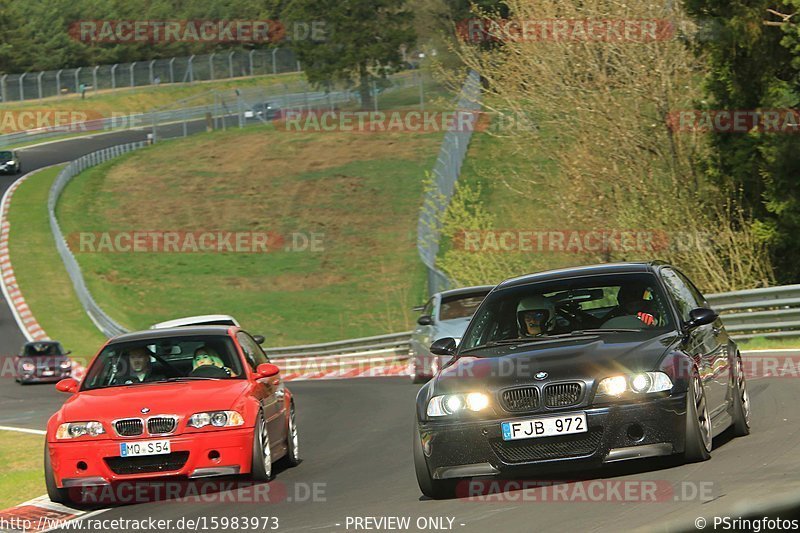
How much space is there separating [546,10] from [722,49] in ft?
26.1

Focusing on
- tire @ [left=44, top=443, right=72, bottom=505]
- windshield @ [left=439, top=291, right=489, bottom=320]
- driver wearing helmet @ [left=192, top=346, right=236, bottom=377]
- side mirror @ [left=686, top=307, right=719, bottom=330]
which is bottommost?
windshield @ [left=439, top=291, right=489, bottom=320]

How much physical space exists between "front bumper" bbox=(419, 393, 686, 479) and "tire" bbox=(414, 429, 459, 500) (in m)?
0.25

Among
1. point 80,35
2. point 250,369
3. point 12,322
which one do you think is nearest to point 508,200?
point 12,322

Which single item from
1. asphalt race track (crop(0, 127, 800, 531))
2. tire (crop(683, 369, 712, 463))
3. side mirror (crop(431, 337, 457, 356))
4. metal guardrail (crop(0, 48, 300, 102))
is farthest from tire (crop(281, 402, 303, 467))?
metal guardrail (crop(0, 48, 300, 102))

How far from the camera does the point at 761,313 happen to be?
72.0 feet

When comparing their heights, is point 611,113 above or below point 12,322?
above

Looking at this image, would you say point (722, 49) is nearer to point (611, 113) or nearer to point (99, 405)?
point (611, 113)

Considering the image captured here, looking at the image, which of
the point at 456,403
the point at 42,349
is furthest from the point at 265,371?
the point at 42,349

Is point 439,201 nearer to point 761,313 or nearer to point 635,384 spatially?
point 761,313

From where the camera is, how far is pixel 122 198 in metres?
65.8

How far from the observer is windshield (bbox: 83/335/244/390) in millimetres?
11969

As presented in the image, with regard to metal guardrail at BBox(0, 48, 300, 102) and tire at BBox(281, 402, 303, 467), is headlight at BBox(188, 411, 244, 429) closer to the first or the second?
tire at BBox(281, 402, 303, 467)

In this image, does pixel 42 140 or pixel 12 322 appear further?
pixel 42 140

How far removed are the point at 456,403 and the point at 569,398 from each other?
0.75m
